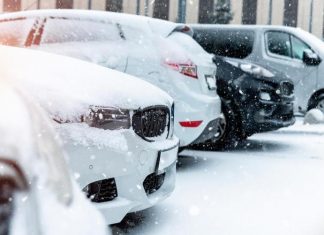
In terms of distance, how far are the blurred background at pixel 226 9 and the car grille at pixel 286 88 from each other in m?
30.0

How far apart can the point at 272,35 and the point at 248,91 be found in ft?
13.6

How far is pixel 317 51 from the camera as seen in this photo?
1190 centimetres

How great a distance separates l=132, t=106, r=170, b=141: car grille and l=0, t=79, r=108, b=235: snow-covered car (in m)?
2.11

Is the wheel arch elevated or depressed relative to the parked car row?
depressed

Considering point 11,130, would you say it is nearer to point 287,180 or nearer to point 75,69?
point 75,69

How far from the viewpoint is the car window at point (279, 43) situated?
1157 centimetres

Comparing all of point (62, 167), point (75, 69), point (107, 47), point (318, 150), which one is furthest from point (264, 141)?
point (62, 167)

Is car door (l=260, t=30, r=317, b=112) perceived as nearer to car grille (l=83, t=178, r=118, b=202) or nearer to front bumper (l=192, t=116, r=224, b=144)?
front bumper (l=192, t=116, r=224, b=144)

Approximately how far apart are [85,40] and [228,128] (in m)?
2.25

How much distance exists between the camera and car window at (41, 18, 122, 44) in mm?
6492

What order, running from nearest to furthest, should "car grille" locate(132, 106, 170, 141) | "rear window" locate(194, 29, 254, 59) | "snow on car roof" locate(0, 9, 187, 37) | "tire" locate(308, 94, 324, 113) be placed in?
"car grille" locate(132, 106, 170, 141) → "snow on car roof" locate(0, 9, 187, 37) → "rear window" locate(194, 29, 254, 59) → "tire" locate(308, 94, 324, 113)

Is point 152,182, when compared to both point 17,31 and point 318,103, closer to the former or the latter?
point 17,31

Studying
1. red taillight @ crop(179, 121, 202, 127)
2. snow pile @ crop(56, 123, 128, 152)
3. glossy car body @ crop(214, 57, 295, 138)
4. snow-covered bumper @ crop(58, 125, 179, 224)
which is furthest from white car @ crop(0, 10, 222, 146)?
snow pile @ crop(56, 123, 128, 152)

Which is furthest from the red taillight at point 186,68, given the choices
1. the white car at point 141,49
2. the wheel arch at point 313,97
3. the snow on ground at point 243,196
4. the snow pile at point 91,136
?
the wheel arch at point 313,97
